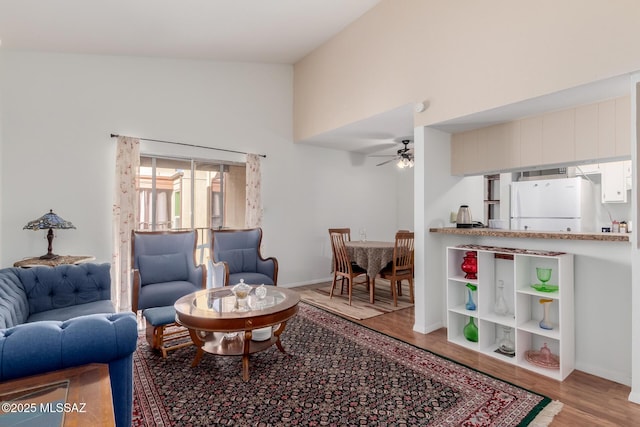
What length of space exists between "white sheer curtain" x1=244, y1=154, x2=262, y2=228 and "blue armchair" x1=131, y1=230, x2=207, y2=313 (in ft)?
3.84

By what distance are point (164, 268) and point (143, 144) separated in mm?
1808

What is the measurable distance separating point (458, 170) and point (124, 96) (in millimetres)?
4348

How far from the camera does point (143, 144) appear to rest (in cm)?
455

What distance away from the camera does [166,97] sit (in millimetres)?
4691

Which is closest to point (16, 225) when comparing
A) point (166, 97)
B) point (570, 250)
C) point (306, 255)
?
point (166, 97)

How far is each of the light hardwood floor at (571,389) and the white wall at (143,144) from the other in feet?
10.3

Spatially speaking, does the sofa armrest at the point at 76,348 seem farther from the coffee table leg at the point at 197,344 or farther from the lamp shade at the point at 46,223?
the lamp shade at the point at 46,223

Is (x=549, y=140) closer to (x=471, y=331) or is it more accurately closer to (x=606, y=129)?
(x=606, y=129)

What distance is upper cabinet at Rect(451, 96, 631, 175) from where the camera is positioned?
277 centimetres

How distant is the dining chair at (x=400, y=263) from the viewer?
14.6ft

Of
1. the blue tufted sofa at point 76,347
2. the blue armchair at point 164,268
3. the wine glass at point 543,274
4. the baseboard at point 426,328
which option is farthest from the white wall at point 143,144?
the wine glass at point 543,274

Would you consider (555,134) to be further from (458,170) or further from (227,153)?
(227,153)

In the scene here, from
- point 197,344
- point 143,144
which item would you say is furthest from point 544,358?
point 143,144

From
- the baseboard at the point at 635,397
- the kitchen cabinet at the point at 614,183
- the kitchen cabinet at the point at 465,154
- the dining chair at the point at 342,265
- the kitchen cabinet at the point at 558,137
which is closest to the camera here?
the baseboard at the point at 635,397
